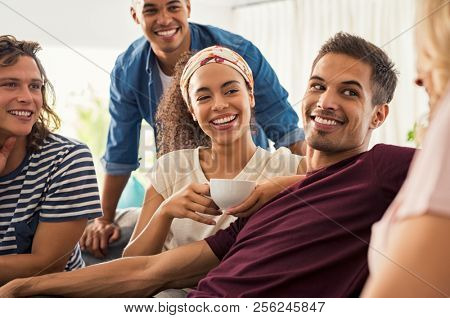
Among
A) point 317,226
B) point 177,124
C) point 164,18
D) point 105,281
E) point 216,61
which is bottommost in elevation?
point 105,281

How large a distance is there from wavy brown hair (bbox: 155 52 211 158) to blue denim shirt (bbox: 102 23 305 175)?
0.31ft

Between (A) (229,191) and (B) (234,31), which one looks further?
(B) (234,31)

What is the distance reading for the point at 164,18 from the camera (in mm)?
1306

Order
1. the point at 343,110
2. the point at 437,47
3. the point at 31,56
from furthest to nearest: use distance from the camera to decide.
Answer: the point at 31,56 → the point at 343,110 → the point at 437,47

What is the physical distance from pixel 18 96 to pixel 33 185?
16cm

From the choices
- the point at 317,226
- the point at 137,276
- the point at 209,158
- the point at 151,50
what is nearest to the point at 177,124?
the point at 209,158

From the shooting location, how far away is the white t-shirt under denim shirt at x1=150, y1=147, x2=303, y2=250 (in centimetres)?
104

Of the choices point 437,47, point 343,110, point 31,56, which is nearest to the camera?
point 437,47

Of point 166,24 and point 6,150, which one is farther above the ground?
point 166,24

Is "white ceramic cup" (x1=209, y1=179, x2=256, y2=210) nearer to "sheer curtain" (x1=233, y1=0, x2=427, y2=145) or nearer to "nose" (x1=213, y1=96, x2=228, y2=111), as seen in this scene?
"nose" (x1=213, y1=96, x2=228, y2=111)

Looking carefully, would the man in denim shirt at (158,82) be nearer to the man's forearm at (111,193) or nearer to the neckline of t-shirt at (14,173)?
the man's forearm at (111,193)

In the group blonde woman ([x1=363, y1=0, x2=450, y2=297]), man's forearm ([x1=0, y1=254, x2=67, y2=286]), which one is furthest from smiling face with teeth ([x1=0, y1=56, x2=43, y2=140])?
blonde woman ([x1=363, y1=0, x2=450, y2=297])

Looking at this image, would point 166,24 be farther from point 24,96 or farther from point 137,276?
point 137,276
